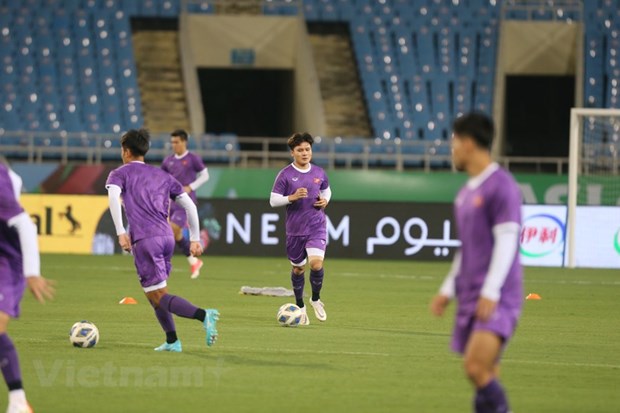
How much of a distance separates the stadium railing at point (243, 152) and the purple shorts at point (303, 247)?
13988 mm

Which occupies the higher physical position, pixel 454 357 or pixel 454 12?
pixel 454 12

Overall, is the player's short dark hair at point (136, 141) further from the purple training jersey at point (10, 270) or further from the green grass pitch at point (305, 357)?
the purple training jersey at point (10, 270)

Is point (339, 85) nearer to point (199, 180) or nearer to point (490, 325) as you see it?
point (199, 180)

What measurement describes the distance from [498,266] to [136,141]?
5187 mm

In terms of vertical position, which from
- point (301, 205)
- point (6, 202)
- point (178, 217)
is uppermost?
point (6, 202)

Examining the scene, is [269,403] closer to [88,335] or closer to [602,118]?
[88,335]

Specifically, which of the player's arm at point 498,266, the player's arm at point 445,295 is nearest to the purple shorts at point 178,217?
the player's arm at point 445,295

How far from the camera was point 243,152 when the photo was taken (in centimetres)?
2912

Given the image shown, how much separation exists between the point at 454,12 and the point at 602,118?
24.8 feet

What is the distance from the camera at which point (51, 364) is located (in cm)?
1089

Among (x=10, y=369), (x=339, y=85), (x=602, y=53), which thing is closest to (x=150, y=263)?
(x=10, y=369)

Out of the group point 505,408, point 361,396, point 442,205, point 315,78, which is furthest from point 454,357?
point 315,78

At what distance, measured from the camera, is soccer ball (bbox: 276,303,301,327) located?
14219mm

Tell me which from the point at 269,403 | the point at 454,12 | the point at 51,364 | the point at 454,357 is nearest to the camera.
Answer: the point at 269,403
